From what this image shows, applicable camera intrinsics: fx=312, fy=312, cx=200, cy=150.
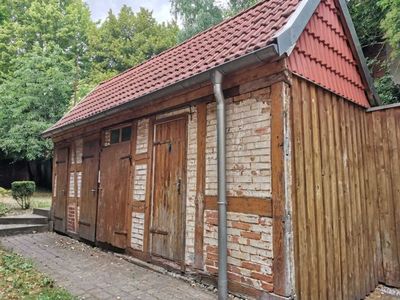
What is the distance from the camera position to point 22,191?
1123 cm

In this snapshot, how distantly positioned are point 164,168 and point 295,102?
2.38m

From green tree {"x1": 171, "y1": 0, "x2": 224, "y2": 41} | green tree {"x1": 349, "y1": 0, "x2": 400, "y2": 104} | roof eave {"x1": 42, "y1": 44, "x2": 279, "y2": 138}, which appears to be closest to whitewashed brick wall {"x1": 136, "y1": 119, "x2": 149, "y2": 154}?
roof eave {"x1": 42, "y1": 44, "x2": 279, "y2": 138}

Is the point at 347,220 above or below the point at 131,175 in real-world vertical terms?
below

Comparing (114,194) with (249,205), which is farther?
(114,194)

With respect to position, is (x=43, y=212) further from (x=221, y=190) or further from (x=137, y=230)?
(x=221, y=190)

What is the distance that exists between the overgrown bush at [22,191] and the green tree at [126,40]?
39.4 feet

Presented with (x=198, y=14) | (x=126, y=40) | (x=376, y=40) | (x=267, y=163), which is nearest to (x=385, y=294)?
(x=267, y=163)

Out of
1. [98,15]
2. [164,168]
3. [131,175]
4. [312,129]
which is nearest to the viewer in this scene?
[312,129]

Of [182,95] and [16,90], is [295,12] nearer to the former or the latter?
[182,95]

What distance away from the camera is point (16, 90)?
16.5 meters

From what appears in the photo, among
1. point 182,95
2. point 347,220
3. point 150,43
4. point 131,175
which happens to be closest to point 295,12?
point 182,95

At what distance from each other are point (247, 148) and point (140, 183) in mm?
2450

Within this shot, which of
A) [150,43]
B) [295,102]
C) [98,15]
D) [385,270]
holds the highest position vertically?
[98,15]

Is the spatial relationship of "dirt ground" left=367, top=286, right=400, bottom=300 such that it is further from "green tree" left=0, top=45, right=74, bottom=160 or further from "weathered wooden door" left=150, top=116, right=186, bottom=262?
"green tree" left=0, top=45, right=74, bottom=160
